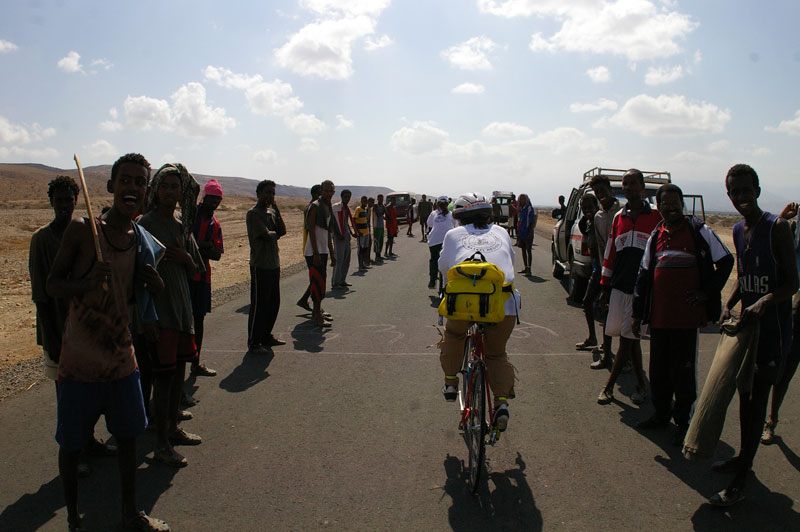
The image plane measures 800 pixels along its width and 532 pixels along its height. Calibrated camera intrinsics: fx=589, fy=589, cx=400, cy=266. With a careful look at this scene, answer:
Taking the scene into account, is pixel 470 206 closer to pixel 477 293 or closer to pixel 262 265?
pixel 477 293

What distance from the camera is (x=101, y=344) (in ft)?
10.5

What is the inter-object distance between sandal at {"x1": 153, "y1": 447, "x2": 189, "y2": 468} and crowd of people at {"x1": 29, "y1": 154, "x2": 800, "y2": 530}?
0.05 ft

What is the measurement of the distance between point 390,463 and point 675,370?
240 centimetres

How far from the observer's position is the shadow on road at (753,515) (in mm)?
3381

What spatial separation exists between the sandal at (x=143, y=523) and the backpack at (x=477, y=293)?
213cm

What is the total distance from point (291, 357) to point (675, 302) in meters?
4.36

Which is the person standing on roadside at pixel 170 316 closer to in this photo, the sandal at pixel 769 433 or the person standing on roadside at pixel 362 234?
the sandal at pixel 769 433

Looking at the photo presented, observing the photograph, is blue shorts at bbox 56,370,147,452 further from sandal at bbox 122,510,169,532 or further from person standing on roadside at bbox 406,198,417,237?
person standing on roadside at bbox 406,198,417,237

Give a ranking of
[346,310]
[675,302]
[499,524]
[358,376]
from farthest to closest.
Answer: [346,310], [358,376], [675,302], [499,524]

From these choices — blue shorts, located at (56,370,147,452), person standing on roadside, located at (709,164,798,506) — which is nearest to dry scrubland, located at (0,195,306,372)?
blue shorts, located at (56,370,147,452)

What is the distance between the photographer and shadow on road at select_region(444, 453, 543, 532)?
3438mm

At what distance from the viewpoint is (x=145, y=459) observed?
4.34m

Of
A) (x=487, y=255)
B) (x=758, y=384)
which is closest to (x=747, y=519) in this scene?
(x=758, y=384)

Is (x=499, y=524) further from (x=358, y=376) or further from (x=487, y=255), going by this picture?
(x=358, y=376)
